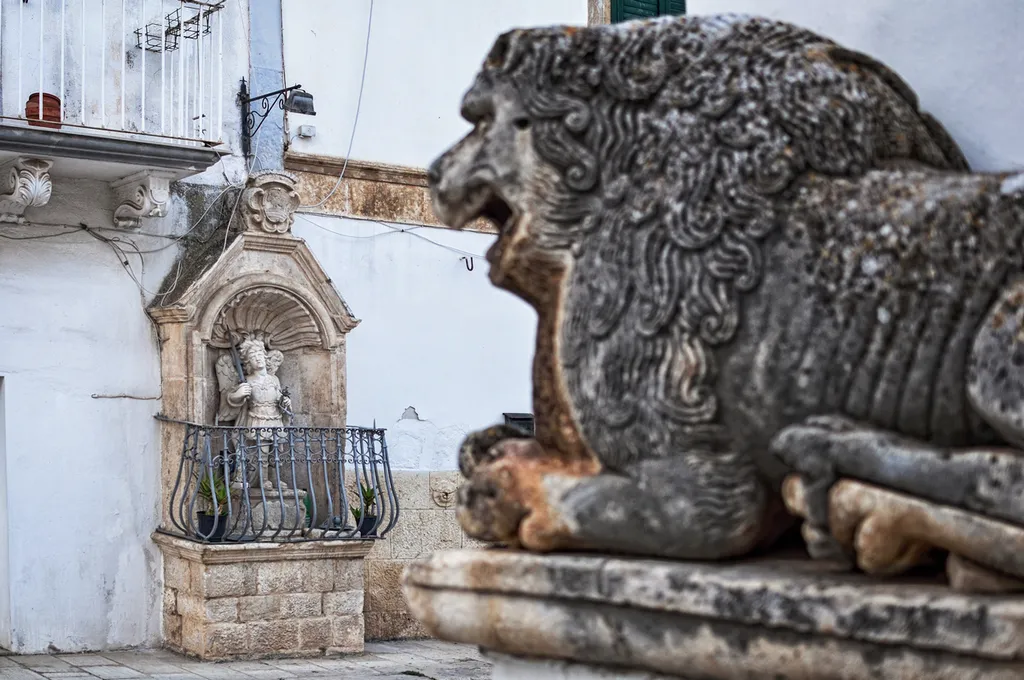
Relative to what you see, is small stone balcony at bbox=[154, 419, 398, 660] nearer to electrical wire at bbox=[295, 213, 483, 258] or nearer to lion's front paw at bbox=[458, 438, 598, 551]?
electrical wire at bbox=[295, 213, 483, 258]

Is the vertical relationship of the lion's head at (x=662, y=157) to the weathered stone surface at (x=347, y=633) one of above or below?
above

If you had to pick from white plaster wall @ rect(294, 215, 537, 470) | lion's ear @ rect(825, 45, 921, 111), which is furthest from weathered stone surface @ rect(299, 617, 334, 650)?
lion's ear @ rect(825, 45, 921, 111)

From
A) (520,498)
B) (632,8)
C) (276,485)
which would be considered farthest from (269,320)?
(520,498)

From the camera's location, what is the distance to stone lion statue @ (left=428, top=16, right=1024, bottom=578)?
5.74 ft

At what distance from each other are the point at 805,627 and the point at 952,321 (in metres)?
0.40

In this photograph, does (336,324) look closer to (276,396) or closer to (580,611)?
(276,396)

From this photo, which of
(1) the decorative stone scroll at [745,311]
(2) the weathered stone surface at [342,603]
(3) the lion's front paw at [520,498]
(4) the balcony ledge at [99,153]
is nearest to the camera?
(1) the decorative stone scroll at [745,311]

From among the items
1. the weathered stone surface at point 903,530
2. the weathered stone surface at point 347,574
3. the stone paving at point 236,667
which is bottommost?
the stone paving at point 236,667

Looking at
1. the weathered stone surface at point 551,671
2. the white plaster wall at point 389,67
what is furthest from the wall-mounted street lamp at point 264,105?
the weathered stone surface at point 551,671

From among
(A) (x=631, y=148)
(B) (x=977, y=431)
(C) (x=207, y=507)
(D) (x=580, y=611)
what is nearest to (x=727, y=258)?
(A) (x=631, y=148)

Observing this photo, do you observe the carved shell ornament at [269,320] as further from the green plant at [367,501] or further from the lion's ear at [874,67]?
the lion's ear at [874,67]

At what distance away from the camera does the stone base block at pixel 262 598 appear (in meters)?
8.38

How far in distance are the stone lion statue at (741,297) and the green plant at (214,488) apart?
6.46m

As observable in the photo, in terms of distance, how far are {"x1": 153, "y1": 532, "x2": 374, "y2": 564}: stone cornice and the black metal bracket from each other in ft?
8.03
